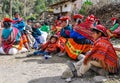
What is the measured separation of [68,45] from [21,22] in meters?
3.03

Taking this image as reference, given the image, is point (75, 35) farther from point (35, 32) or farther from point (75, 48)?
point (35, 32)

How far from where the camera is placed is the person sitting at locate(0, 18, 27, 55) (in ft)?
29.2

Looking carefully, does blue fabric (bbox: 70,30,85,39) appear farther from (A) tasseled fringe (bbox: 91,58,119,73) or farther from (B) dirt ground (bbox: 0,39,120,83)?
(A) tasseled fringe (bbox: 91,58,119,73)

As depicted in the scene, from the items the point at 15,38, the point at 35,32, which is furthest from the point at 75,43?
the point at 35,32

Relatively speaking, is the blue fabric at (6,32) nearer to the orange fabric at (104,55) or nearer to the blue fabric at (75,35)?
the blue fabric at (75,35)

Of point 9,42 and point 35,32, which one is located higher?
point 35,32

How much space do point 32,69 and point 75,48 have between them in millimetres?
1586

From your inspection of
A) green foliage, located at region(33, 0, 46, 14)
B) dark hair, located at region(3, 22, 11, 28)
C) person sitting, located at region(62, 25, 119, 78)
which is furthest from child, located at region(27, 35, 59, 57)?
green foliage, located at region(33, 0, 46, 14)

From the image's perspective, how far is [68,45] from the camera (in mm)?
7914

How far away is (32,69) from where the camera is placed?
6.71 meters

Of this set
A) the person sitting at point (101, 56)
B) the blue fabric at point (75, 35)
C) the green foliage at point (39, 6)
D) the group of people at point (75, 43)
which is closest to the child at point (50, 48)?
the group of people at point (75, 43)

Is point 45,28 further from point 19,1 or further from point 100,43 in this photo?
point 19,1

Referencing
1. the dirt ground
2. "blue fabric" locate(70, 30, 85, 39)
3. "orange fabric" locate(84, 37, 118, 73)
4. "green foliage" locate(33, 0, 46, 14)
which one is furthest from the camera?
"green foliage" locate(33, 0, 46, 14)

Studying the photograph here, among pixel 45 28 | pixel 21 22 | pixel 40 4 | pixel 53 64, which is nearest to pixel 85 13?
pixel 45 28
